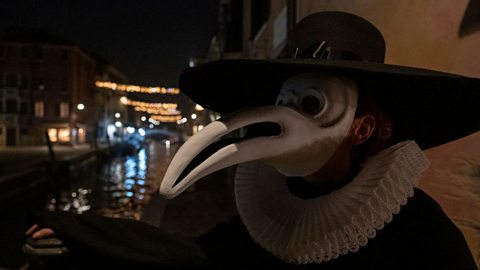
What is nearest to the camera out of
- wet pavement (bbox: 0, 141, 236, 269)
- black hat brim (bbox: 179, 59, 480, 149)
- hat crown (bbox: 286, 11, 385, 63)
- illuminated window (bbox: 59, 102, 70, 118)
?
black hat brim (bbox: 179, 59, 480, 149)

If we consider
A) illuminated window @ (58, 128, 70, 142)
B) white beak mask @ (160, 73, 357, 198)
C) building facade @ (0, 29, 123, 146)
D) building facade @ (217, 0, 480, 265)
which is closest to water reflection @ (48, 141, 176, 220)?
building facade @ (217, 0, 480, 265)

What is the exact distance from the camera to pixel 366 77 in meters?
1.15

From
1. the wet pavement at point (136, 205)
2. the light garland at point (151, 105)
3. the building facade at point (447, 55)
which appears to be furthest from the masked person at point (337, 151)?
the light garland at point (151, 105)

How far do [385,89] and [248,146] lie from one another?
0.46 m

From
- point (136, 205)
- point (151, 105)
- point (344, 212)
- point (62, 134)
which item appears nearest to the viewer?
point (344, 212)

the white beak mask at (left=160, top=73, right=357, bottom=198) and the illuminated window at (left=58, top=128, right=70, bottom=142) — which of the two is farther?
the illuminated window at (left=58, top=128, right=70, bottom=142)

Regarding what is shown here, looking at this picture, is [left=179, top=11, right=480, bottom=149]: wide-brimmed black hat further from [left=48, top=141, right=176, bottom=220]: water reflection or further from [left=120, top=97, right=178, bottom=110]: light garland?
[left=120, top=97, right=178, bottom=110]: light garland

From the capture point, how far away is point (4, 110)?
134ft

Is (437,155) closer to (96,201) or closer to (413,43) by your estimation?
(413,43)

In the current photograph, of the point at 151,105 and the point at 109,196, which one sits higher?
the point at 151,105

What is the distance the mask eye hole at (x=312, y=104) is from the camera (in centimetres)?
114

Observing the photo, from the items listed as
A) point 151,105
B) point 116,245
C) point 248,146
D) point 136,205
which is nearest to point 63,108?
point 151,105

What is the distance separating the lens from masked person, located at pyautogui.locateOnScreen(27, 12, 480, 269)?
41.4 inches

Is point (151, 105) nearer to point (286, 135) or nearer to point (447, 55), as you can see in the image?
point (447, 55)
